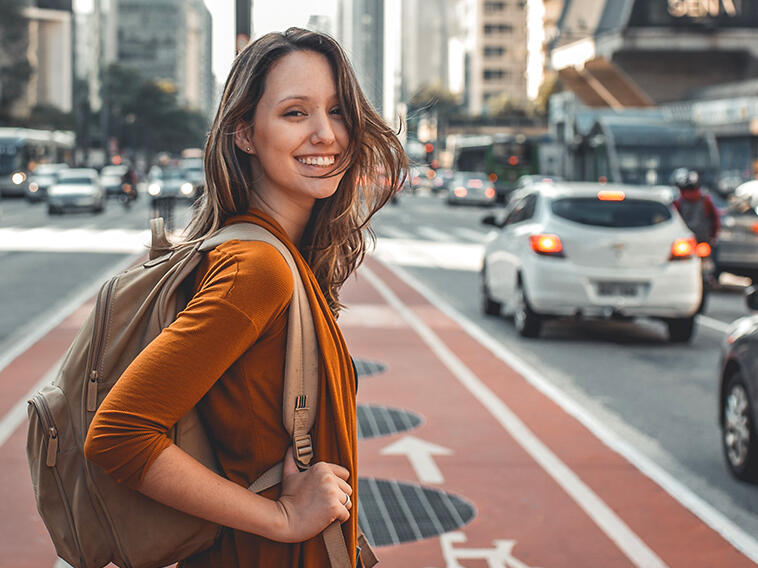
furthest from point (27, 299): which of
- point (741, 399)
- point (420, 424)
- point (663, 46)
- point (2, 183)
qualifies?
point (663, 46)

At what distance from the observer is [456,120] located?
137750 mm

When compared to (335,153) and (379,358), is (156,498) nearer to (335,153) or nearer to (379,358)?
(335,153)

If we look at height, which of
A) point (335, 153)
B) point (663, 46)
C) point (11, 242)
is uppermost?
point (663, 46)

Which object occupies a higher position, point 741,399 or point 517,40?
point 517,40

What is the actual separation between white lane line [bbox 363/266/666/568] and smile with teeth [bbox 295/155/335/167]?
357cm

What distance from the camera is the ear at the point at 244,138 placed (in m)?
2.26

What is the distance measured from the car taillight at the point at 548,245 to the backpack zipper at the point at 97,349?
10.8 m

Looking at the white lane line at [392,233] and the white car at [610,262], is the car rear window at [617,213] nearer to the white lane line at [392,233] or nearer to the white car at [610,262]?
the white car at [610,262]

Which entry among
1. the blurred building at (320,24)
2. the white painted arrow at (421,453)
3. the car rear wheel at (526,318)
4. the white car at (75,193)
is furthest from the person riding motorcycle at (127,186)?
the blurred building at (320,24)

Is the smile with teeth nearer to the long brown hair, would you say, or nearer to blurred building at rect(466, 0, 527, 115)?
the long brown hair

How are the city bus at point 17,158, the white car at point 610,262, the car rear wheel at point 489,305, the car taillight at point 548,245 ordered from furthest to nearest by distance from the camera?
the city bus at point 17,158, the car rear wheel at point 489,305, the car taillight at point 548,245, the white car at point 610,262

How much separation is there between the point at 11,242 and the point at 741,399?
2388 centimetres

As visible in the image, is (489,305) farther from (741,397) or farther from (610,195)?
(741,397)

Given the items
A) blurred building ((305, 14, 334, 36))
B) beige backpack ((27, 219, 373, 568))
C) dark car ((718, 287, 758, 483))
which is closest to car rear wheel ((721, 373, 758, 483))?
dark car ((718, 287, 758, 483))
